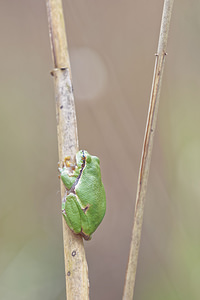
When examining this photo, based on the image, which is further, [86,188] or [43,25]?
[43,25]

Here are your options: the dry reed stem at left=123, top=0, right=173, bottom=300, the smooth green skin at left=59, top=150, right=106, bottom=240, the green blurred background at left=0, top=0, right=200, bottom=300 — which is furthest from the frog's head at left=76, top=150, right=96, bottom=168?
the green blurred background at left=0, top=0, right=200, bottom=300

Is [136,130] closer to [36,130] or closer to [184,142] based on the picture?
[184,142]

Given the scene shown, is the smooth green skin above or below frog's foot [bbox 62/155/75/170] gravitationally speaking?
below

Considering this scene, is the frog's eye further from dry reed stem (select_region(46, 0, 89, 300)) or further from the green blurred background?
the green blurred background

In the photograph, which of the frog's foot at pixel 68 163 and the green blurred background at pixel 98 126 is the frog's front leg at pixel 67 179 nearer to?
the frog's foot at pixel 68 163

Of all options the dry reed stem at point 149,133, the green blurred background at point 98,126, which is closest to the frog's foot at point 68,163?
the dry reed stem at point 149,133

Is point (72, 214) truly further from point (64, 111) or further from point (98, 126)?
point (98, 126)

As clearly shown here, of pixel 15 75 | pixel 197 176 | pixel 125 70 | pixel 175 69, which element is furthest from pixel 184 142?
pixel 15 75

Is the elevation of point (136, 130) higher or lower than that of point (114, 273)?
higher
